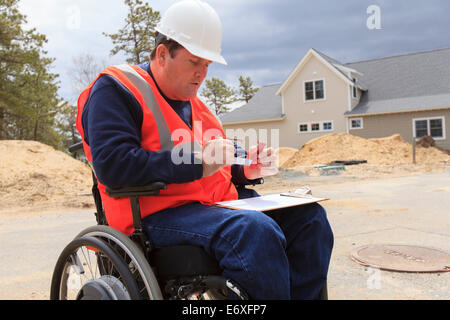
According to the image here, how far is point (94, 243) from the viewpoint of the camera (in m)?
1.73

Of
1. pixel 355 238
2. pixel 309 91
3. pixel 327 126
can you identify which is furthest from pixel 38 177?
pixel 309 91

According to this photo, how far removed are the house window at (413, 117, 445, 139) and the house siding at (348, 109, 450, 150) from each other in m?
0.22

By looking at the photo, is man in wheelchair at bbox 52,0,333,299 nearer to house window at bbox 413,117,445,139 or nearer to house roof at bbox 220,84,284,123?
house window at bbox 413,117,445,139

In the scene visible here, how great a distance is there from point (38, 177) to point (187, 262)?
37.0ft

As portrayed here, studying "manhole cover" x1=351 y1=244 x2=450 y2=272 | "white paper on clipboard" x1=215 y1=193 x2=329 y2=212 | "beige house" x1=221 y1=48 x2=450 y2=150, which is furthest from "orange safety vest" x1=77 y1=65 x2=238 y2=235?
"beige house" x1=221 y1=48 x2=450 y2=150

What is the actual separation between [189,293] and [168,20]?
1.23m

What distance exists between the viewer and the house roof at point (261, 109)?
1152 inches

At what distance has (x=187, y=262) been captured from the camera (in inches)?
66.2

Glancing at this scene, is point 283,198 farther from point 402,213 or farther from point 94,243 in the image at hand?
point 402,213

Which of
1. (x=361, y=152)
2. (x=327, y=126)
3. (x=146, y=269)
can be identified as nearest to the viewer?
(x=146, y=269)

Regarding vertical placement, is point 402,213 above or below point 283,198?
below

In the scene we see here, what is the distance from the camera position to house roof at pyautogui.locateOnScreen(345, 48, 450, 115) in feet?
81.4

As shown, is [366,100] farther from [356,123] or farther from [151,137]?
[151,137]

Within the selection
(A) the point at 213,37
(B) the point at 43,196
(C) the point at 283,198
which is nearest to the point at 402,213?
(C) the point at 283,198
